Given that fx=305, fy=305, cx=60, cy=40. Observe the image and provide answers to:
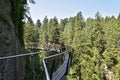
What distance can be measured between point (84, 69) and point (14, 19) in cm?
4448

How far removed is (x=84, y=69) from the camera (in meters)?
61.8

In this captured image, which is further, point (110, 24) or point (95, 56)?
point (110, 24)

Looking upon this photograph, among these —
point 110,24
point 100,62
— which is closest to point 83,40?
point 100,62

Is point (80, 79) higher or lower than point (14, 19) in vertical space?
lower

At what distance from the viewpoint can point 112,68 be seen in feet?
210

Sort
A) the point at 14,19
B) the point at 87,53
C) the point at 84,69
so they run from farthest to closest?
the point at 87,53
the point at 84,69
the point at 14,19

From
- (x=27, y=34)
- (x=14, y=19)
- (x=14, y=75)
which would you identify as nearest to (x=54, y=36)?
A: (x=27, y=34)

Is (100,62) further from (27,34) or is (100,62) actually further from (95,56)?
(27,34)

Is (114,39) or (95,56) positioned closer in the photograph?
(95,56)

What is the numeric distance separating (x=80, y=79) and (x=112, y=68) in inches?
291

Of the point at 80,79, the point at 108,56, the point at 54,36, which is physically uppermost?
the point at 54,36

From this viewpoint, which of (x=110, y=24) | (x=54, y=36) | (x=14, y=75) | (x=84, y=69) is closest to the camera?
(x=14, y=75)

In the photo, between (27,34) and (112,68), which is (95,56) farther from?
(27,34)

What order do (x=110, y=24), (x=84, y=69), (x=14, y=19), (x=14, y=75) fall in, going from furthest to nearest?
(x=110, y=24) < (x=84, y=69) < (x=14, y=19) < (x=14, y=75)
